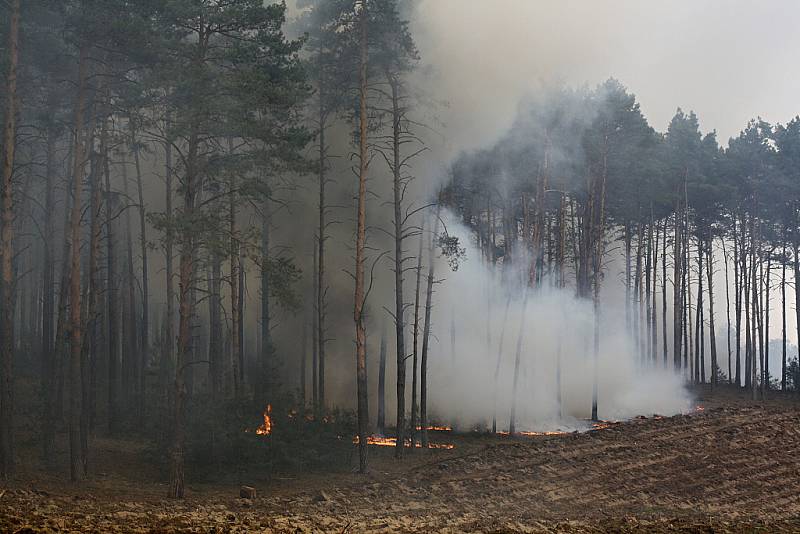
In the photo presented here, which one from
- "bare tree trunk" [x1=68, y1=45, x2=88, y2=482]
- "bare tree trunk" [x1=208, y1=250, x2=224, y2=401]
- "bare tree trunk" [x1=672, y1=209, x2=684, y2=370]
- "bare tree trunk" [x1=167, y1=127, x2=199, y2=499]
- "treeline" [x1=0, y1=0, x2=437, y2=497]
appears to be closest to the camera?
"bare tree trunk" [x1=167, y1=127, x2=199, y2=499]

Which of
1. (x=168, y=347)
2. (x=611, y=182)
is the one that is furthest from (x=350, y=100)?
(x=611, y=182)

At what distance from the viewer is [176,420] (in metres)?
17.4

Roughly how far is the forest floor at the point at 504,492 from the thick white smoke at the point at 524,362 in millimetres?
4608

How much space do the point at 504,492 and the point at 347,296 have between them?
16531 millimetres

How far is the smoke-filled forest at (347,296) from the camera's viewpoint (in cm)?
1764

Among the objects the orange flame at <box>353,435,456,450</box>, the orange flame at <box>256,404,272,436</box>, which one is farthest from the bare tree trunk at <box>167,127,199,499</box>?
the orange flame at <box>353,435,456,450</box>

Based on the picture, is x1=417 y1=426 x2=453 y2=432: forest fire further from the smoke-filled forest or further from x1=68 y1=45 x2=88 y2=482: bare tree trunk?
x1=68 y1=45 x2=88 y2=482: bare tree trunk

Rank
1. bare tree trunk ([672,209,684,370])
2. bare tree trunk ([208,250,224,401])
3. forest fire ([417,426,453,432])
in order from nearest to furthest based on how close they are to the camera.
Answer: bare tree trunk ([208,250,224,401]) → forest fire ([417,426,453,432]) → bare tree trunk ([672,209,684,370])

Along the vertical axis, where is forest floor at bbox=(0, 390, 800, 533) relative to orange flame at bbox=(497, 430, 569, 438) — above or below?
above

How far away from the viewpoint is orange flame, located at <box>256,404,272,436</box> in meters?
20.1

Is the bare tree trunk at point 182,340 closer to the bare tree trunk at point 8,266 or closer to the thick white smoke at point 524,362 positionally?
the bare tree trunk at point 8,266

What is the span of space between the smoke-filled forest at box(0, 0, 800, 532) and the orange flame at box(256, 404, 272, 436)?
6cm

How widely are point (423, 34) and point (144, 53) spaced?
47.8ft

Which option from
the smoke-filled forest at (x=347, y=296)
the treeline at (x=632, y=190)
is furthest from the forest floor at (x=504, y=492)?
the treeline at (x=632, y=190)
